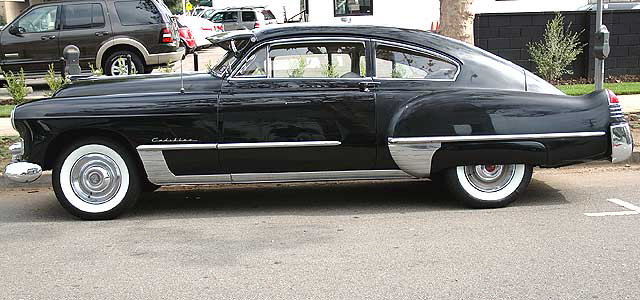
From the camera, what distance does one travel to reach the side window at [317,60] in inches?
263

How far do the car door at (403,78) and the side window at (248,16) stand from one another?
24.7 meters

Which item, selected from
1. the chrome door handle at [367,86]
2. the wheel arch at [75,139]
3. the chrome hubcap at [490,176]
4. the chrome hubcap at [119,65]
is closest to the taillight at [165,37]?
the chrome hubcap at [119,65]

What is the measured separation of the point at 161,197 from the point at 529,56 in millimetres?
9838

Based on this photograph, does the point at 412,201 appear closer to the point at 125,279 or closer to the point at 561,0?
the point at 125,279

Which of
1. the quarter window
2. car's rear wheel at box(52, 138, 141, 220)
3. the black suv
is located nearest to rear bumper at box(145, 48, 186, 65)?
the black suv

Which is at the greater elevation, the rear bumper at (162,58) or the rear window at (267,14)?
the rear window at (267,14)

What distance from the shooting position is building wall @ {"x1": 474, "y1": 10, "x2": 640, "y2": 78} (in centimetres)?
1518

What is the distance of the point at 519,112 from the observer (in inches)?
260

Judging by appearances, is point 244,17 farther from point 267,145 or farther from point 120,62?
point 267,145

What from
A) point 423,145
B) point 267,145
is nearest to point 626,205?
point 423,145

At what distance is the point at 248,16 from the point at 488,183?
1001 inches

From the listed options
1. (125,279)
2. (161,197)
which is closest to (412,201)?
(161,197)

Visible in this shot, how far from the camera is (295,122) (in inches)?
257

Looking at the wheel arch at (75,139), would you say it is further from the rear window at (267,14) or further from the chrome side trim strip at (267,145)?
the rear window at (267,14)
